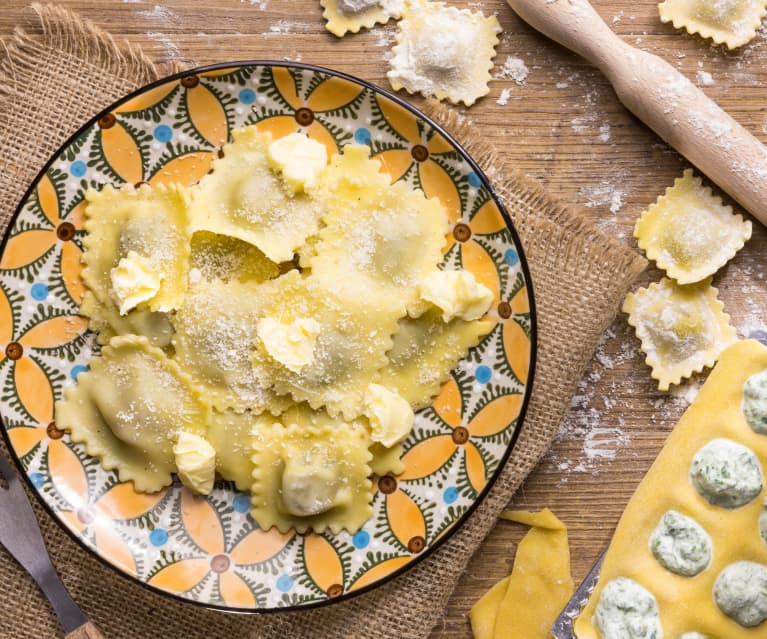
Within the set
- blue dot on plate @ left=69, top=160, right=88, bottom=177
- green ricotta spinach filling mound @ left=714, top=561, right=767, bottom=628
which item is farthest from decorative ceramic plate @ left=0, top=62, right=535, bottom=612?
green ricotta spinach filling mound @ left=714, top=561, right=767, bottom=628

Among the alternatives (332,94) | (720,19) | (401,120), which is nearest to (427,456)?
(401,120)

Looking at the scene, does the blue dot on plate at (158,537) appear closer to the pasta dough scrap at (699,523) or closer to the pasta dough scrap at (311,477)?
the pasta dough scrap at (311,477)

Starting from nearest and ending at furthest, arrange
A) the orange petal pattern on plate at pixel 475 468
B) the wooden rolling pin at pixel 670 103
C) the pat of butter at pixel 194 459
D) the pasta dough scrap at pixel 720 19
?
the pat of butter at pixel 194 459 < the orange petal pattern on plate at pixel 475 468 < the wooden rolling pin at pixel 670 103 < the pasta dough scrap at pixel 720 19

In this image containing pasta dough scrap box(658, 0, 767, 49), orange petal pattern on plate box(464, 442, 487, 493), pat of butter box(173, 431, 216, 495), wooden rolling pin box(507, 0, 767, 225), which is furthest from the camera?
pasta dough scrap box(658, 0, 767, 49)

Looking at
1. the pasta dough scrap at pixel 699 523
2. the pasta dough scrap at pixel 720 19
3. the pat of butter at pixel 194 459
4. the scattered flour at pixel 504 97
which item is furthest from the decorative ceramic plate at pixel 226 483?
the pasta dough scrap at pixel 720 19

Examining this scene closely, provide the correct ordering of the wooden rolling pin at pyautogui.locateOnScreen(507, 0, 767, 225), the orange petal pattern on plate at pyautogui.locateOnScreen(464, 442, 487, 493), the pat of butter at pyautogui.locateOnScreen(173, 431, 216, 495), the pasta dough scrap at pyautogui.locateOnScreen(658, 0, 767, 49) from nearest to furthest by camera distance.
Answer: the pat of butter at pyautogui.locateOnScreen(173, 431, 216, 495)
the orange petal pattern on plate at pyautogui.locateOnScreen(464, 442, 487, 493)
the wooden rolling pin at pyautogui.locateOnScreen(507, 0, 767, 225)
the pasta dough scrap at pyautogui.locateOnScreen(658, 0, 767, 49)

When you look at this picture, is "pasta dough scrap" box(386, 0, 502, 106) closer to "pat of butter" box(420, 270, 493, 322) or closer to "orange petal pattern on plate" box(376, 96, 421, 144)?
"orange petal pattern on plate" box(376, 96, 421, 144)
